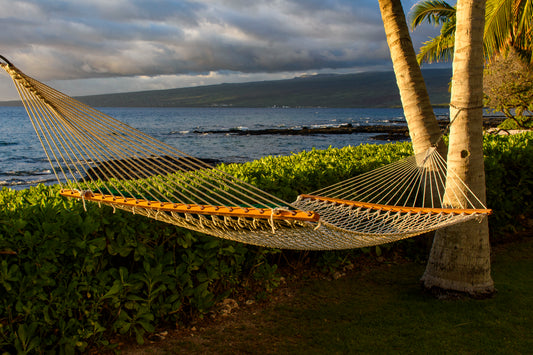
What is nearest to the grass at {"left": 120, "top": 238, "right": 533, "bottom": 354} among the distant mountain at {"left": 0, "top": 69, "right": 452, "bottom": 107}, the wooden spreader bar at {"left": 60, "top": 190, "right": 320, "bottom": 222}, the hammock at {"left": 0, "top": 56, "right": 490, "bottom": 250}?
the hammock at {"left": 0, "top": 56, "right": 490, "bottom": 250}

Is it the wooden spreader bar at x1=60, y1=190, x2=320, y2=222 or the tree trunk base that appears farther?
the tree trunk base

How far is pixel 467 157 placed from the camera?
9.69 ft

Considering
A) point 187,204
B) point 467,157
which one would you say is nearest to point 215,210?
point 187,204

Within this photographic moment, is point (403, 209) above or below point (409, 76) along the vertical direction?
below

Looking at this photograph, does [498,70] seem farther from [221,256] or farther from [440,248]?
[221,256]

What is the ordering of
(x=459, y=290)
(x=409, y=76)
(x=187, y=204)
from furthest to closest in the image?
(x=409, y=76) < (x=459, y=290) < (x=187, y=204)

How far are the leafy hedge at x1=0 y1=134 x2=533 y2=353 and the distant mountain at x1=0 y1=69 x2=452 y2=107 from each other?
117480 millimetres

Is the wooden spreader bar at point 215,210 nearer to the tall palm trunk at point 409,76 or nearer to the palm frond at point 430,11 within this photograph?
the tall palm trunk at point 409,76

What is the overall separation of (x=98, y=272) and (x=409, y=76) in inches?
112

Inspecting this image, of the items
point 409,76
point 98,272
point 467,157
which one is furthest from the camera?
point 409,76

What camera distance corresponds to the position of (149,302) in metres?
2.55

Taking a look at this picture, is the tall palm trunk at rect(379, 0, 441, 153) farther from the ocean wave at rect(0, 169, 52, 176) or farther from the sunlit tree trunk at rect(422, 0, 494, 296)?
the ocean wave at rect(0, 169, 52, 176)

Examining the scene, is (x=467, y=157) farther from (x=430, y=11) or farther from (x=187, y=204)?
(x=430, y=11)

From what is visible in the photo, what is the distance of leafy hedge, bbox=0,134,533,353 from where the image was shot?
2119 millimetres
